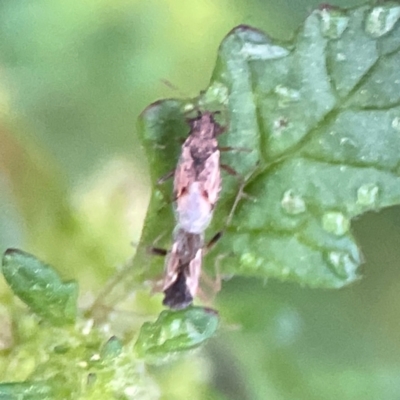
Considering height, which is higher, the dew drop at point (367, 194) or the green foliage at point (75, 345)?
the dew drop at point (367, 194)

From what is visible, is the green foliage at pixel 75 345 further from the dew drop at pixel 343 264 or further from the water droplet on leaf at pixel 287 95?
the water droplet on leaf at pixel 287 95

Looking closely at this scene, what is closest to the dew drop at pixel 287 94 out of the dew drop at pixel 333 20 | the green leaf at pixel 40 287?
the dew drop at pixel 333 20

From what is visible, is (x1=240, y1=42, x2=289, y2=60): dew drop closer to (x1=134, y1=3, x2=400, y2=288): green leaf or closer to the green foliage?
(x1=134, y1=3, x2=400, y2=288): green leaf

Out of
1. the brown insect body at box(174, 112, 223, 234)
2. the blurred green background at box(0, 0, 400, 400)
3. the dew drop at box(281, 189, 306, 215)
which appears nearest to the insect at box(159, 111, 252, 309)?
the brown insect body at box(174, 112, 223, 234)

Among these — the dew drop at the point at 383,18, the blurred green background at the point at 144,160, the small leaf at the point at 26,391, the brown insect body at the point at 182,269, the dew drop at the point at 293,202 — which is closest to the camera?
the small leaf at the point at 26,391

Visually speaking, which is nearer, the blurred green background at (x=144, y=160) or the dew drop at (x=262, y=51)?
the dew drop at (x=262, y=51)

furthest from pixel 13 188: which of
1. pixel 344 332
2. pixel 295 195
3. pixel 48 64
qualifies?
pixel 344 332

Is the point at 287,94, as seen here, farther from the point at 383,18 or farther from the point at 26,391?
the point at 26,391

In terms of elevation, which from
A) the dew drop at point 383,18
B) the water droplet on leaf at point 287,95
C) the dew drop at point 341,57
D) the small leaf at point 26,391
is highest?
the dew drop at point 383,18
